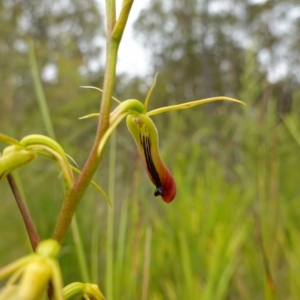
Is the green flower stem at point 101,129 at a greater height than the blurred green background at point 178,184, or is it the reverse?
the blurred green background at point 178,184

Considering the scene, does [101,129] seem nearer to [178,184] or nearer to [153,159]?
[153,159]

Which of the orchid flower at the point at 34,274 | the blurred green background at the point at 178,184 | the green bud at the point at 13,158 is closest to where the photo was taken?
the orchid flower at the point at 34,274

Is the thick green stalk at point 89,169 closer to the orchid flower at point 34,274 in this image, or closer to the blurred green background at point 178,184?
the orchid flower at point 34,274

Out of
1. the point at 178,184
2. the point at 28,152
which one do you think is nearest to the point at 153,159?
the point at 28,152

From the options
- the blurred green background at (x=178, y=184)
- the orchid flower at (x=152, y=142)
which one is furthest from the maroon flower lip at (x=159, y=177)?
the blurred green background at (x=178, y=184)

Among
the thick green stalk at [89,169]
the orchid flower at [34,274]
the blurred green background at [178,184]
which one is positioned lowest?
the orchid flower at [34,274]

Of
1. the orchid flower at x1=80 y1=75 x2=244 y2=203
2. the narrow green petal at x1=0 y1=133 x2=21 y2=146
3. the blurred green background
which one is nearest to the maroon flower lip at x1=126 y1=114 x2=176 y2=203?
the orchid flower at x1=80 y1=75 x2=244 y2=203

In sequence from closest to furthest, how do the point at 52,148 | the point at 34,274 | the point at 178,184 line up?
1. the point at 34,274
2. the point at 52,148
3. the point at 178,184
